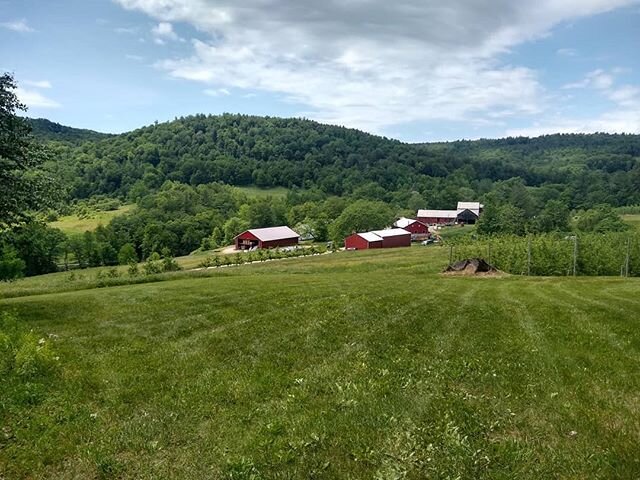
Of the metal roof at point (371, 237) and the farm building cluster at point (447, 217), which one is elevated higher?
the metal roof at point (371, 237)

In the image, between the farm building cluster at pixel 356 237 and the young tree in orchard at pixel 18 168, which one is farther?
the farm building cluster at pixel 356 237

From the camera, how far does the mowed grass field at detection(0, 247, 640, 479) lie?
711 cm

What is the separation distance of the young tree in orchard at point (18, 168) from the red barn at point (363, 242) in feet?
301

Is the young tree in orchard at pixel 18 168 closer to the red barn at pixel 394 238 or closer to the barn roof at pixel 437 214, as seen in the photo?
the red barn at pixel 394 238

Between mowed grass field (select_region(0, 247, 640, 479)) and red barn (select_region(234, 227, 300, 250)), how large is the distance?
353ft

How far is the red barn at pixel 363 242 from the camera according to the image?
359 ft

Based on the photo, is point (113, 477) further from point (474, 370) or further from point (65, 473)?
point (474, 370)

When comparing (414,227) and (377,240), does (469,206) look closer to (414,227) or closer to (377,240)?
(414,227)

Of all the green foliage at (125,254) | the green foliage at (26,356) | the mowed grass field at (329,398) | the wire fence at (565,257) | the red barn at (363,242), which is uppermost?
the green foliage at (26,356)

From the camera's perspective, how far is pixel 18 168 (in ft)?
62.7

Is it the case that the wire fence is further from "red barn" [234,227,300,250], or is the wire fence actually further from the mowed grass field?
"red barn" [234,227,300,250]

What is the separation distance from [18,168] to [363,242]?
93.2 metres

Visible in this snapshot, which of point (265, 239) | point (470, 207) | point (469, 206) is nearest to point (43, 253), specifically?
point (265, 239)

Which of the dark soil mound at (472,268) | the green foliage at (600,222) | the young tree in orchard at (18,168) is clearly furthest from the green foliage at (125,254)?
the green foliage at (600,222)
